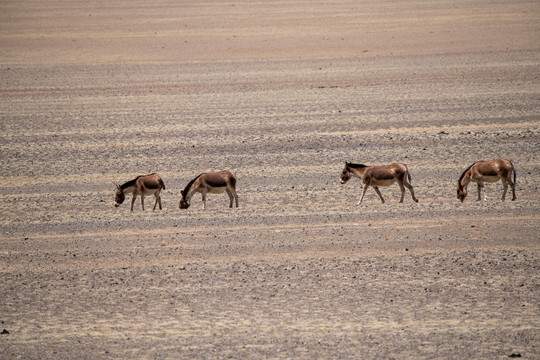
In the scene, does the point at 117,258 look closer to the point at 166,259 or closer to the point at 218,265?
the point at 166,259

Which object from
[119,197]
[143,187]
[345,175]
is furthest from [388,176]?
[119,197]

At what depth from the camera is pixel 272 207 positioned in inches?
570

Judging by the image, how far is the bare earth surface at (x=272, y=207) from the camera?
9312 millimetres

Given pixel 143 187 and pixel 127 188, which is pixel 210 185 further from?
pixel 127 188

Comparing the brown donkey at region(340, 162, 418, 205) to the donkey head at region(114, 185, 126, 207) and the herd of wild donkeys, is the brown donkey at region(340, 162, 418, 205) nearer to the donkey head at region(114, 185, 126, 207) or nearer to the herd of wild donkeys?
the herd of wild donkeys

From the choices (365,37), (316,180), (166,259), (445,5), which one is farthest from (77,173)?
(445,5)

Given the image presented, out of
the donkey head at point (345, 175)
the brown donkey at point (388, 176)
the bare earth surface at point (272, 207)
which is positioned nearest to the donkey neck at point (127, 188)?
the bare earth surface at point (272, 207)

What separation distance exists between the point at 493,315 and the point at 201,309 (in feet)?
12.3

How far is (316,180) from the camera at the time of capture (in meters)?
16.6

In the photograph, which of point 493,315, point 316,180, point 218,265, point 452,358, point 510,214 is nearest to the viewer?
point 452,358

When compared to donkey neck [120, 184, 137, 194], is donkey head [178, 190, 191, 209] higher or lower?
lower

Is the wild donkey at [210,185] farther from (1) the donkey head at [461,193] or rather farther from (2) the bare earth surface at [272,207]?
(1) the donkey head at [461,193]

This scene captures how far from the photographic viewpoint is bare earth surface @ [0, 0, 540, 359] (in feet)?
30.6

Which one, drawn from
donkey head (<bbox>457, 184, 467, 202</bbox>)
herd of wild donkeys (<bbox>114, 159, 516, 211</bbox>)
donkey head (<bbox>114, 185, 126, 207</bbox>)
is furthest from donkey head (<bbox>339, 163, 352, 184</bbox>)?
donkey head (<bbox>114, 185, 126, 207</bbox>)
